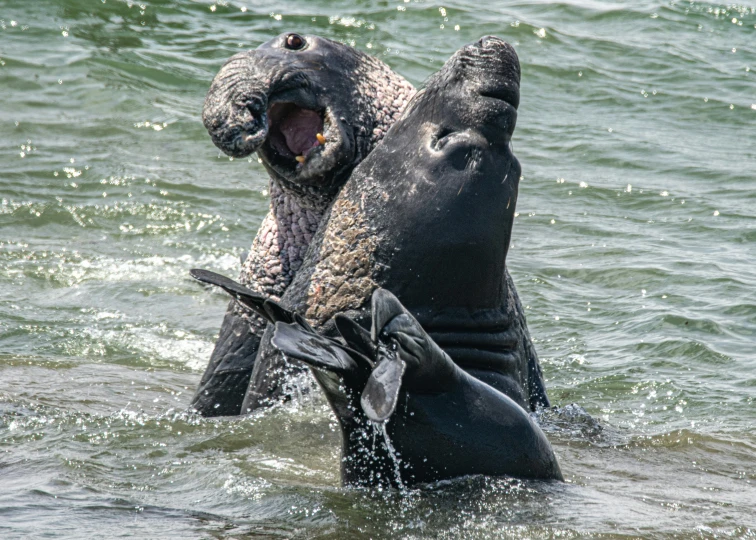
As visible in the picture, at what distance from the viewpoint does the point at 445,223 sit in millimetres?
4059

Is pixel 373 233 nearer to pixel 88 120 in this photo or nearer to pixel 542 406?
pixel 542 406

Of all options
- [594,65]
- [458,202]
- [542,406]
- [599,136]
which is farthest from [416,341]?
[594,65]

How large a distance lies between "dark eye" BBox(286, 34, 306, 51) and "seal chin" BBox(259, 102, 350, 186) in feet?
0.85

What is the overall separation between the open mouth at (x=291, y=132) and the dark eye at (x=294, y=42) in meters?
0.26

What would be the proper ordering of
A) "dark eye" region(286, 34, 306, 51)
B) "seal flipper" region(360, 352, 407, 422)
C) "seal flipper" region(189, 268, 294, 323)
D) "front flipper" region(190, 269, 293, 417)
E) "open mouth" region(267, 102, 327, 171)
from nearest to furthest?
"seal flipper" region(360, 352, 407, 422) → "seal flipper" region(189, 268, 294, 323) → "open mouth" region(267, 102, 327, 171) → "dark eye" region(286, 34, 306, 51) → "front flipper" region(190, 269, 293, 417)

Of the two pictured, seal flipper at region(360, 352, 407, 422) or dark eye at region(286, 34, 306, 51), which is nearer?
seal flipper at region(360, 352, 407, 422)

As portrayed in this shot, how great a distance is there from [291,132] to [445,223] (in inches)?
39.0

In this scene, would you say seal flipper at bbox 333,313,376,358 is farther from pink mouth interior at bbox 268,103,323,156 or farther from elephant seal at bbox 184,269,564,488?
pink mouth interior at bbox 268,103,323,156

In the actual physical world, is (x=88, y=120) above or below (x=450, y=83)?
below

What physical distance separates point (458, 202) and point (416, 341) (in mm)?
839

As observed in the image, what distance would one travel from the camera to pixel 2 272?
833 cm

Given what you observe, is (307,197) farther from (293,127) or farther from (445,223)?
(445,223)

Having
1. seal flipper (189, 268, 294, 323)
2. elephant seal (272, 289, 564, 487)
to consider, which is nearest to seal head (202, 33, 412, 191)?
seal flipper (189, 268, 294, 323)

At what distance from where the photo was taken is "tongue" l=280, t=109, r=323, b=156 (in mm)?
4695
